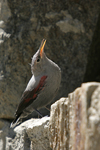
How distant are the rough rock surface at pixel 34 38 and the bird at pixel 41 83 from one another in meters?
0.39

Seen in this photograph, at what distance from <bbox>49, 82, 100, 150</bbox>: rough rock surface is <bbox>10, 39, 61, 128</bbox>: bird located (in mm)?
936

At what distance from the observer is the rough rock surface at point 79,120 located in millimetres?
1088

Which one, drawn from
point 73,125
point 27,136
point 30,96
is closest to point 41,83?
point 30,96

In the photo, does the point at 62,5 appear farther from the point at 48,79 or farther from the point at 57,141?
the point at 57,141

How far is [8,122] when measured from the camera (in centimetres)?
323

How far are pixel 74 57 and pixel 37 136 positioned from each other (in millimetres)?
1410

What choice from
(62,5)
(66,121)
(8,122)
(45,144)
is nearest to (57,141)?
(66,121)

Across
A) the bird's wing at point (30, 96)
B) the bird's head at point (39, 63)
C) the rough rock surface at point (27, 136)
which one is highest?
the bird's head at point (39, 63)

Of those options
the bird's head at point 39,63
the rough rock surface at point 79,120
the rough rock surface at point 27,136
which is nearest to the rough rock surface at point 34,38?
the rough rock surface at point 27,136

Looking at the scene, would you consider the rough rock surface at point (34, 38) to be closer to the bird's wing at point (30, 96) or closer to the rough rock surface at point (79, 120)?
the bird's wing at point (30, 96)

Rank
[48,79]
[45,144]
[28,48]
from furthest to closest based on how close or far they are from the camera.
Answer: [28,48], [48,79], [45,144]

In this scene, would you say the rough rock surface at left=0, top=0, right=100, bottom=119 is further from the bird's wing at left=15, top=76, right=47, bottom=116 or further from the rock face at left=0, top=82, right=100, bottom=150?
the rock face at left=0, top=82, right=100, bottom=150

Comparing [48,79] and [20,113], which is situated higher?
[48,79]

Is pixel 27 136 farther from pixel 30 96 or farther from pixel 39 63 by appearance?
pixel 39 63
